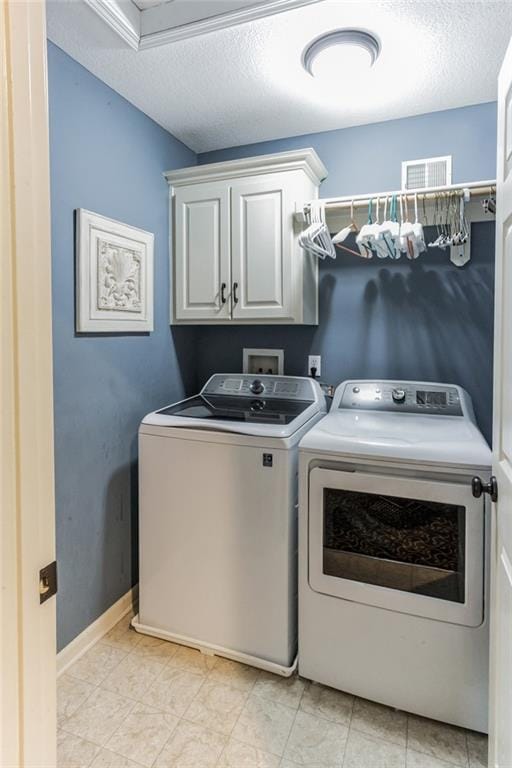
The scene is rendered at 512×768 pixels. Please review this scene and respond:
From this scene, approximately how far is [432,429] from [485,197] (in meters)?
1.05

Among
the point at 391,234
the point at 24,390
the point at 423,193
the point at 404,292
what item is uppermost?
the point at 423,193

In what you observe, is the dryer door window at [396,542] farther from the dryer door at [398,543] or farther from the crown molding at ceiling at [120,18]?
the crown molding at ceiling at [120,18]

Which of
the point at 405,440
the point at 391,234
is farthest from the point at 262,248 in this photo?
the point at 405,440

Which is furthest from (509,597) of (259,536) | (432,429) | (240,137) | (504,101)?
(240,137)

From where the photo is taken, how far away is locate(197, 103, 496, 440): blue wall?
215 centimetres

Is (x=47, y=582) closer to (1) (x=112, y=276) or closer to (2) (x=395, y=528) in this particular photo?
(2) (x=395, y=528)

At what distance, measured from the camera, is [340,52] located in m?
1.71

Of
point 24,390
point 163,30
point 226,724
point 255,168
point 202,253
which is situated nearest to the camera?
point 24,390

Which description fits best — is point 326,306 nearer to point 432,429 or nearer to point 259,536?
point 432,429

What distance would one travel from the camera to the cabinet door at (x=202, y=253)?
2.32 metres

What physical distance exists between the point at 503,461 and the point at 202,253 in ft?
5.84

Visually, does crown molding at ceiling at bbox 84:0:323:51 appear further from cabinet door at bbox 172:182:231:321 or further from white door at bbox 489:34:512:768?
white door at bbox 489:34:512:768

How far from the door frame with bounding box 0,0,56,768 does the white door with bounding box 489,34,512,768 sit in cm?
96

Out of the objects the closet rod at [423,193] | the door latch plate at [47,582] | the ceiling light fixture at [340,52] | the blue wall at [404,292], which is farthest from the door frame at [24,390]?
the blue wall at [404,292]
